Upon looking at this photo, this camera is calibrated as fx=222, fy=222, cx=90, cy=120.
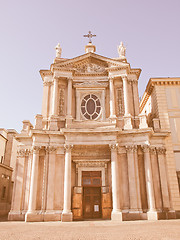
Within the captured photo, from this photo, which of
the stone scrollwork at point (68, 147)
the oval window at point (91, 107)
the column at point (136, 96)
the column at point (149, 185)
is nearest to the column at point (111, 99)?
the oval window at point (91, 107)

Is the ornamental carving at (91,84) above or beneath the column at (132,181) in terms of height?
above

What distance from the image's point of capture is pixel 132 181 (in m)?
18.9

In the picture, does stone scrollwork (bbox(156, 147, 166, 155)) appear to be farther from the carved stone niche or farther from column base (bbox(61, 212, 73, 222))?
column base (bbox(61, 212, 73, 222))

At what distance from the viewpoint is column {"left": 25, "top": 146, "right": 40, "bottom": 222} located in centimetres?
1752

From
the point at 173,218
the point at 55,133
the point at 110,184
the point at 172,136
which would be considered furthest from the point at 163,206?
the point at 55,133

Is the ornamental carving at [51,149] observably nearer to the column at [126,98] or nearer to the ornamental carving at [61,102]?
the ornamental carving at [61,102]

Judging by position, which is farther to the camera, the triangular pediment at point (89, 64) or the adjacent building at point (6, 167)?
the adjacent building at point (6, 167)

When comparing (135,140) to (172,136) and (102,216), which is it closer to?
(172,136)

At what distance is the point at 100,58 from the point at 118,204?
14633 mm

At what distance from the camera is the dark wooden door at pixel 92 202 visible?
1967cm

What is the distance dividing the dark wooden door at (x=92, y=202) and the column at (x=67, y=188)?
2556mm

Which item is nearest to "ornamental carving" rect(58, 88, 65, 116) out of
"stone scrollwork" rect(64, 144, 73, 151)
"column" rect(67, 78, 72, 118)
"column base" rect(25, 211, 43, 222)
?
"column" rect(67, 78, 72, 118)

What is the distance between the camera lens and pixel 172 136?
847 inches

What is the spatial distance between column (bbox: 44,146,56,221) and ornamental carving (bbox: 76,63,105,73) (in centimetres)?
917
